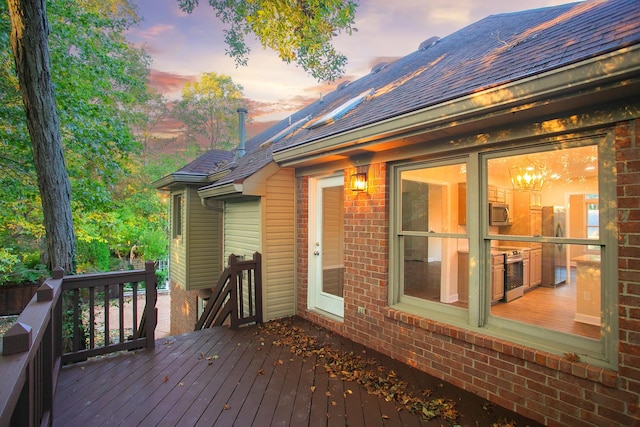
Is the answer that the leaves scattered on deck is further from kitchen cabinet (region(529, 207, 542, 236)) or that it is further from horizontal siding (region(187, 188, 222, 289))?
horizontal siding (region(187, 188, 222, 289))

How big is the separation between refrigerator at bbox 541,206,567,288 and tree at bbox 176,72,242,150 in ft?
78.0

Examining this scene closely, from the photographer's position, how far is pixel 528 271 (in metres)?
3.11

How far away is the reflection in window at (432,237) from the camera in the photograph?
3.36 m

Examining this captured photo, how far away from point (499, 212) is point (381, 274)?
1.47 meters

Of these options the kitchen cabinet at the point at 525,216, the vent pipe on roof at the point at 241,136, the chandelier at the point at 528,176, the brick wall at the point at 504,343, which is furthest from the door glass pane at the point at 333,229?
the chandelier at the point at 528,176

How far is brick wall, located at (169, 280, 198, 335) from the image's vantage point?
964cm

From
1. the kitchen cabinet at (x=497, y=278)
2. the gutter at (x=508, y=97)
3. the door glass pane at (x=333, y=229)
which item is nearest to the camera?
the gutter at (x=508, y=97)

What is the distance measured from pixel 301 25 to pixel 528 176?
365cm

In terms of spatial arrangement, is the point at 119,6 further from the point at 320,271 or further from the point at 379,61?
the point at 320,271

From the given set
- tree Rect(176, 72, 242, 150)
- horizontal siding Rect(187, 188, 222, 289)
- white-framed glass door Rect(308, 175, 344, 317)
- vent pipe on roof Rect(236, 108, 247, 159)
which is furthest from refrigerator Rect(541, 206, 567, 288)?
tree Rect(176, 72, 242, 150)

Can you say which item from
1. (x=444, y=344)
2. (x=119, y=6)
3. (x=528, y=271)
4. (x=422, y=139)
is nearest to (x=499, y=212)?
(x=528, y=271)

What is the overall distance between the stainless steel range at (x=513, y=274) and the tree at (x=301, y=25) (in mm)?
3601

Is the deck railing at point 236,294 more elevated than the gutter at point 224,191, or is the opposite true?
the gutter at point 224,191

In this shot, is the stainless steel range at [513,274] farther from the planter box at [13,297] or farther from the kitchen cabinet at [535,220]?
the planter box at [13,297]
